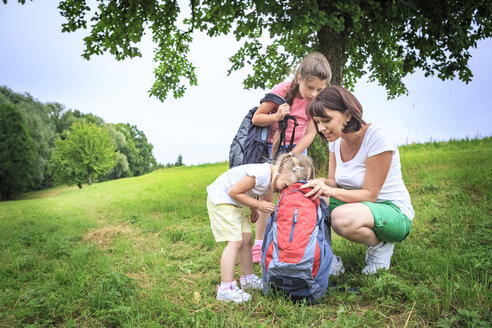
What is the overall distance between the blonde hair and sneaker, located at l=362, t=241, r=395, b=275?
1.06 metres

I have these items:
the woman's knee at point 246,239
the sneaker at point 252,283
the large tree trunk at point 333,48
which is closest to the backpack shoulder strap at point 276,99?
the woman's knee at point 246,239

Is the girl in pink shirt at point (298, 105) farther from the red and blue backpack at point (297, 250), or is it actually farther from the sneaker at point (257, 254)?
the red and blue backpack at point (297, 250)

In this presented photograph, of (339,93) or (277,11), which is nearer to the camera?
(339,93)

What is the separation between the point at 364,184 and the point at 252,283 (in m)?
1.59

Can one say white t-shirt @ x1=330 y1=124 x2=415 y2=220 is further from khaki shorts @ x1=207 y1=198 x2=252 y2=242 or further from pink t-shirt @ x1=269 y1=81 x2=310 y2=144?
khaki shorts @ x1=207 y1=198 x2=252 y2=242

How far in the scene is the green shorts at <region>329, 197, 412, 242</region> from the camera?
3613 millimetres

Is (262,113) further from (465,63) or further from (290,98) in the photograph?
(465,63)

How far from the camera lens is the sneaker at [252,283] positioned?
388 centimetres

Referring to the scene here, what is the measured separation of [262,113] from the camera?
4.56m

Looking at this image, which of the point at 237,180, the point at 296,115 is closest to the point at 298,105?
the point at 296,115

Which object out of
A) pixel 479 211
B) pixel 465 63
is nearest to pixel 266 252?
pixel 479 211

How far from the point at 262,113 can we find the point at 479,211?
13.1 feet

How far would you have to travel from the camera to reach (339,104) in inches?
143

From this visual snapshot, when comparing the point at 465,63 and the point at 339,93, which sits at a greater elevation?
the point at 465,63
